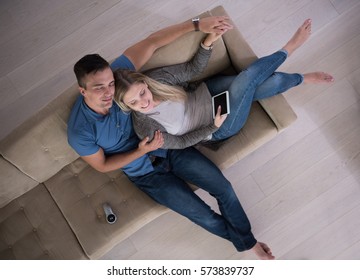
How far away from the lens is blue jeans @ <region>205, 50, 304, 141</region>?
195 cm

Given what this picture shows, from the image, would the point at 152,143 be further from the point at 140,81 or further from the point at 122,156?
the point at 140,81

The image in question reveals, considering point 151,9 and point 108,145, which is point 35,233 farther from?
point 151,9

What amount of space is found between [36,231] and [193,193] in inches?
37.3

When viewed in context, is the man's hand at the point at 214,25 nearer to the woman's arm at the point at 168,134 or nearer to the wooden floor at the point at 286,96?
the woman's arm at the point at 168,134

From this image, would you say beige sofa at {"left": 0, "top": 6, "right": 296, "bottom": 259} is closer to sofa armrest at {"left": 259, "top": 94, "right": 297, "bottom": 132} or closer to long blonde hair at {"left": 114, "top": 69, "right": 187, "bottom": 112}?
sofa armrest at {"left": 259, "top": 94, "right": 297, "bottom": 132}

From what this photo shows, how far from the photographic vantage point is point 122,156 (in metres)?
1.94

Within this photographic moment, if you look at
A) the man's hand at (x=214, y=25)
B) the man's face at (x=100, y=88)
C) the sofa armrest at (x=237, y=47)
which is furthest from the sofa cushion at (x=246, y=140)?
the man's face at (x=100, y=88)

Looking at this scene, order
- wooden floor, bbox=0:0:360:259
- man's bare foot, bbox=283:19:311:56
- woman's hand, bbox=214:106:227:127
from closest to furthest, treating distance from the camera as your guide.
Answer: woman's hand, bbox=214:106:227:127, man's bare foot, bbox=283:19:311:56, wooden floor, bbox=0:0:360:259

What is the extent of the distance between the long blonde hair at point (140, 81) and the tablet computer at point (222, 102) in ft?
0.56

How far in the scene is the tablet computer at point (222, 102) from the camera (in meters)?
1.95

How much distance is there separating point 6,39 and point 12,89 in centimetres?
40

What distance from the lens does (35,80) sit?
8.77 feet

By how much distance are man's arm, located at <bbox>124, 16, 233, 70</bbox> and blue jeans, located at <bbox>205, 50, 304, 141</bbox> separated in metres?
0.28

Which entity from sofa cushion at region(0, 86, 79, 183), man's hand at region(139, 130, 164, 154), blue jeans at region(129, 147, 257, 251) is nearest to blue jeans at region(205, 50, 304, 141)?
blue jeans at region(129, 147, 257, 251)
